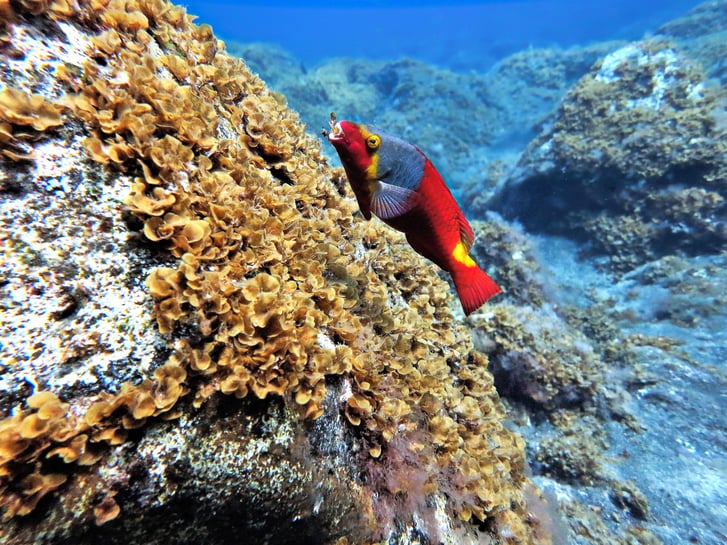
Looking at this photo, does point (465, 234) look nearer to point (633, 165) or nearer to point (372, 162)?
point (372, 162)

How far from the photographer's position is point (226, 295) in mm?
1748

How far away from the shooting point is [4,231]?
5.00ft

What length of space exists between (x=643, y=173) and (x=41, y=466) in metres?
15.2

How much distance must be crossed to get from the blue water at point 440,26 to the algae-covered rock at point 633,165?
117ft

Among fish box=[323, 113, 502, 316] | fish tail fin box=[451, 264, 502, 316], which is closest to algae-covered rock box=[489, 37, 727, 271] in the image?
fish tail fin box=[451, 264, 502, 316]

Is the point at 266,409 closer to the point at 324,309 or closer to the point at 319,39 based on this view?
the point at 324,309

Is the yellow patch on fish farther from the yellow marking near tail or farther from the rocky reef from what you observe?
the rocky reef

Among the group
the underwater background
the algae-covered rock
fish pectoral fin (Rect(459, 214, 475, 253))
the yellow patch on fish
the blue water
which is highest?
the blue water

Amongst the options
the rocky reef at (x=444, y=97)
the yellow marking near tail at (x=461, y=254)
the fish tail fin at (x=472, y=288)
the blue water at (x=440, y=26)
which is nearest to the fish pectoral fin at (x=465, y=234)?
the yellow marking near tail at (x=461, y=254)

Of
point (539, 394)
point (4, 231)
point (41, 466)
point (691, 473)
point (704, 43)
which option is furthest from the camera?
point (704, 43)

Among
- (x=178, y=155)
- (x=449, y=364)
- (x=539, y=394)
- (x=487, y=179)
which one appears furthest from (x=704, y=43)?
(x=178, y=155)

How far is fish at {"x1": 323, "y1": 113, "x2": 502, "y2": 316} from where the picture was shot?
1.96m

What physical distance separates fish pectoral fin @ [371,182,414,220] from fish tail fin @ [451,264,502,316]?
638 millimetres

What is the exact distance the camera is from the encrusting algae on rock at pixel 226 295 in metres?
1.49
